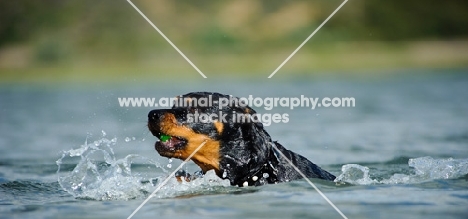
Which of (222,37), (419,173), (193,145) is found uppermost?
(222,37)

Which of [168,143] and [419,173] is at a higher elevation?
[168,143]

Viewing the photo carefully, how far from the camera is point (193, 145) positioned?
8.54 metres

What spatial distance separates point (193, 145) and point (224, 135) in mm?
363

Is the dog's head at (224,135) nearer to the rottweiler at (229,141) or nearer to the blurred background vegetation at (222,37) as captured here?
the rottweiler at (229,141)

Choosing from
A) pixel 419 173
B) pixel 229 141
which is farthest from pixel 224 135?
pixel 419 173

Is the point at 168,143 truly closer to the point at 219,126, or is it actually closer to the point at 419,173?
the point at 219,126

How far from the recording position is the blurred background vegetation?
35875 mm

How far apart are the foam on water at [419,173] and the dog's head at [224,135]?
3.54 ft

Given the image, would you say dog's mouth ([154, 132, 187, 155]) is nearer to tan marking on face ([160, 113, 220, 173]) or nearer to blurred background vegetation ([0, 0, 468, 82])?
tan marking on face ([160, 113, 220, 173])

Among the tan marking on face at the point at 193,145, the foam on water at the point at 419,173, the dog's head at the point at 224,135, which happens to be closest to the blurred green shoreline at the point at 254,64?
the foam on water at the point at 419,173

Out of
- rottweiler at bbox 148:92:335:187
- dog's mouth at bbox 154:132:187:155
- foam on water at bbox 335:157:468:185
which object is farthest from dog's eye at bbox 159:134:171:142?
foam on water at bbox 335:157:468:185

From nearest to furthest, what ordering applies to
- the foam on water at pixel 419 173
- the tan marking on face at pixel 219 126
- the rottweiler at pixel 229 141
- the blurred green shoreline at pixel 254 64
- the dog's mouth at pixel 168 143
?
the dog's mouth at pixel 168 143, the rottweiler at pixel 229 141, the tan marking on face at pixel 219 126, the foam on water at pixel 419 173, the blurred green shoreline at pixel 254 64

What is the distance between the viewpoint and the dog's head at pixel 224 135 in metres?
8.64

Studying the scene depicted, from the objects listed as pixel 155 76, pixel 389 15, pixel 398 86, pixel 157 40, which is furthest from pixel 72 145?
pixel 389 15
